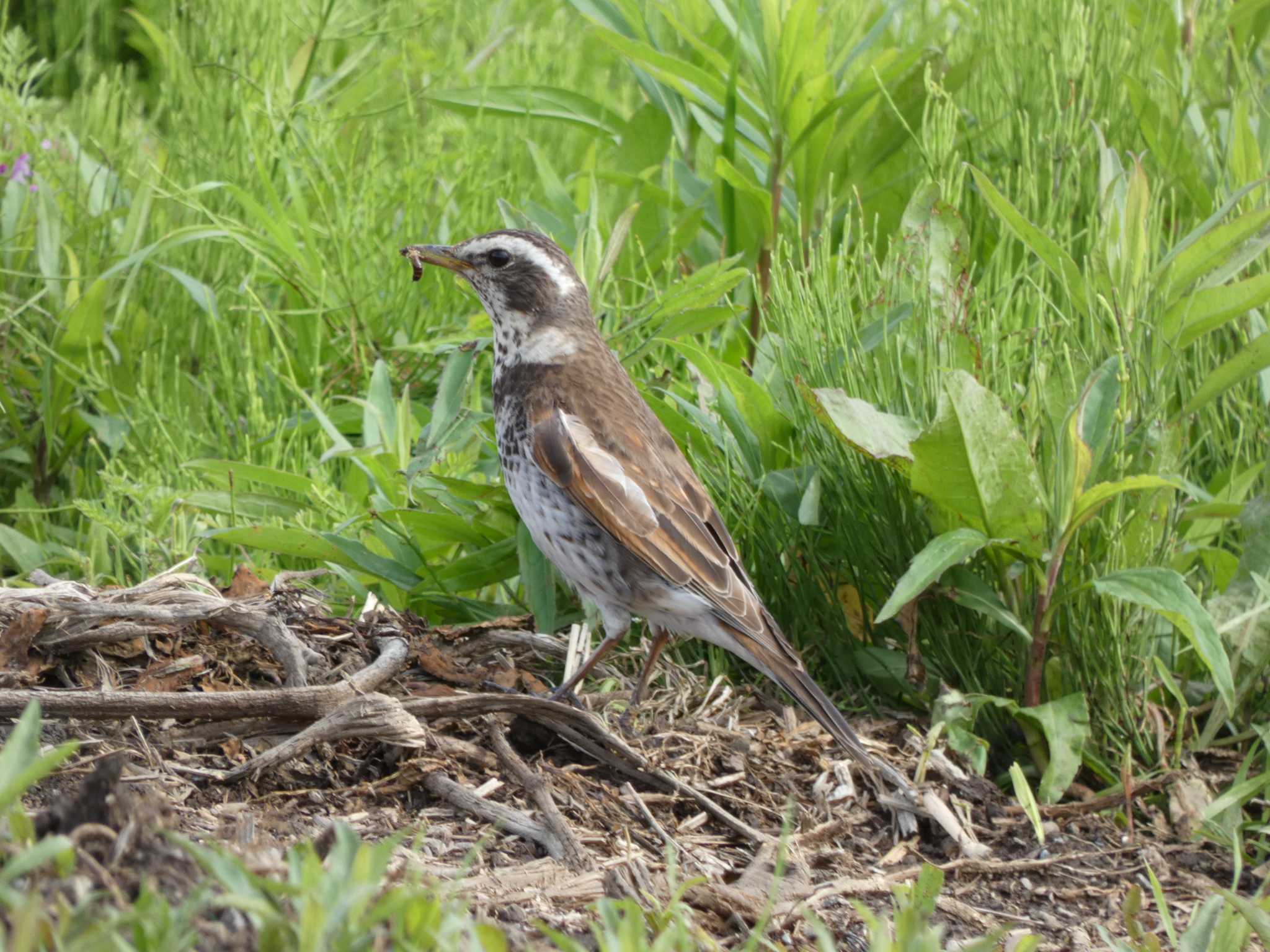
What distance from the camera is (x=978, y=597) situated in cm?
395

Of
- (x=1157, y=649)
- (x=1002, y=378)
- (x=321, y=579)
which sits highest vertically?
(x=1002, y=378)

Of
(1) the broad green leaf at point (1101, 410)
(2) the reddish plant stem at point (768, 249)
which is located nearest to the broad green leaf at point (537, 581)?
(2) the reddish plant stem at point (768, 249)

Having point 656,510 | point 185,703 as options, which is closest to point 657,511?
point 656,510

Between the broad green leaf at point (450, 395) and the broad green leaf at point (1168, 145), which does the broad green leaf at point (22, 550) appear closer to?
the broad green leaf at point (450, 395)

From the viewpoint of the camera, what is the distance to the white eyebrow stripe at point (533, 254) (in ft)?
14.9

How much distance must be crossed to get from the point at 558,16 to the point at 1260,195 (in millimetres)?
4255

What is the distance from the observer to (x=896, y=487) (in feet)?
13.6

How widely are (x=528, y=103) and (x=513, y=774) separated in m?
3.11

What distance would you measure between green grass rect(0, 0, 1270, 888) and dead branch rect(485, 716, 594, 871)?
0.84m

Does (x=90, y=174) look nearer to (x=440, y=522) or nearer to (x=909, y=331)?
(x=440, y=522)

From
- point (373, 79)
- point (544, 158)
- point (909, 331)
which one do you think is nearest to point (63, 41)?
point (373, 79)

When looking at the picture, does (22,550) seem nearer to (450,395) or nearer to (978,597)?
(450,395)

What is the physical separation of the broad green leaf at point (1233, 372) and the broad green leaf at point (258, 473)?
2.55 m

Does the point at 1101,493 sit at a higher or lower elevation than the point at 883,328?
lower
